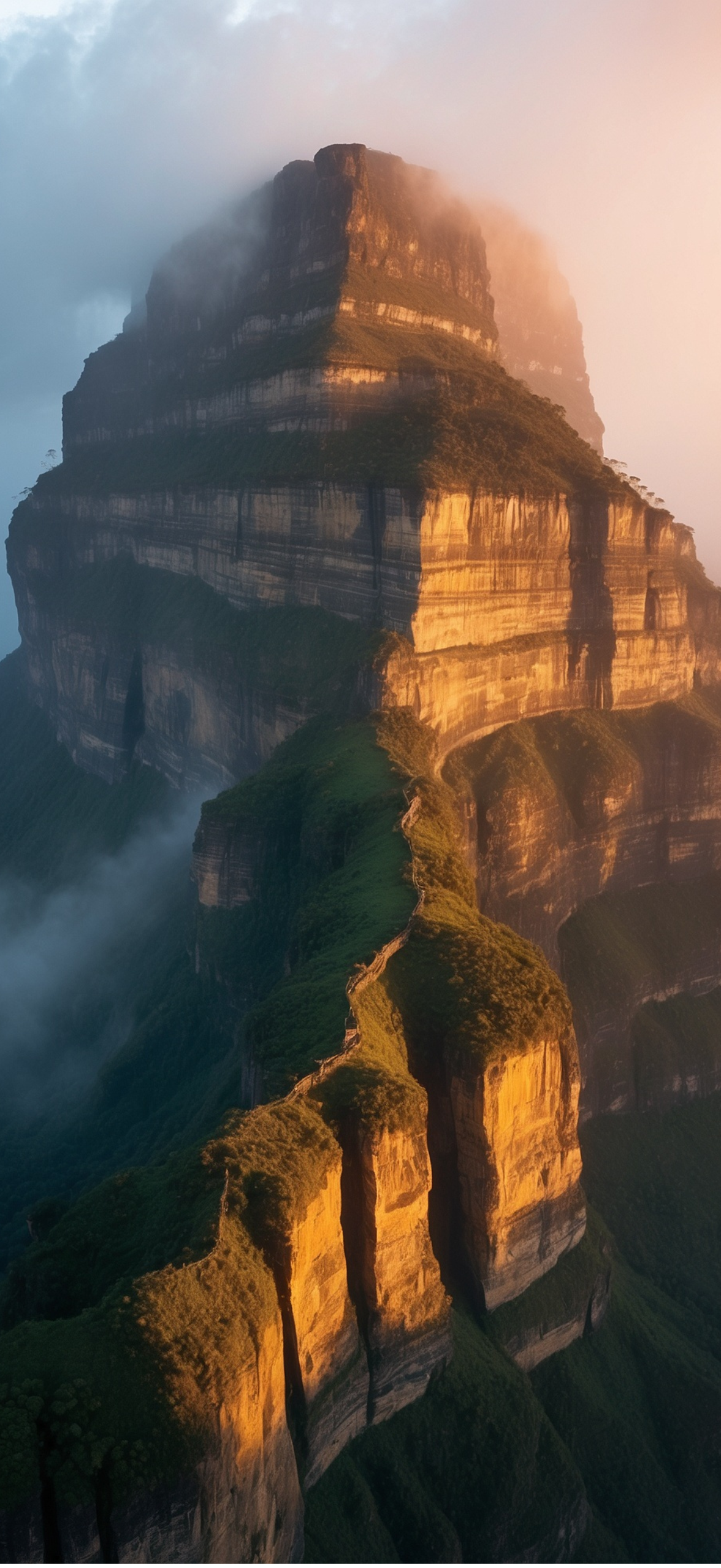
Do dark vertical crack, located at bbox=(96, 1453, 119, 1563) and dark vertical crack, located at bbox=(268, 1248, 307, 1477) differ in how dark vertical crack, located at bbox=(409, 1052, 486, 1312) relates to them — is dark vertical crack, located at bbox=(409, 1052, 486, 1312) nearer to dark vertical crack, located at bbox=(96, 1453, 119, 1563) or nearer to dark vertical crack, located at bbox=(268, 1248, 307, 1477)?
dark vertical crack, located at bbox=(268, 1248, 307, 1477)

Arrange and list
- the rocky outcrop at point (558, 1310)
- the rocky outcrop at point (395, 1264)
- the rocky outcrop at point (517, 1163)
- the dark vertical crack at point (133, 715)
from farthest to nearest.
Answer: the dark vertical crack at point (133, 715) < the rocky outcrop at point (558, 1310) < the rocky outcrop at point (517, 1163) < the rocky outcrop at point (395, 1264)

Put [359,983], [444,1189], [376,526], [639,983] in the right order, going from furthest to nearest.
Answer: [639,983]
[376,526]
[359,983]
[444,1189]

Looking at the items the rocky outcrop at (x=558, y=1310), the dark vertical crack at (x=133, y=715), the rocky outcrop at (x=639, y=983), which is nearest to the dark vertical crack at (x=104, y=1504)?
the rocky outcrop at (x=558, y=1310)

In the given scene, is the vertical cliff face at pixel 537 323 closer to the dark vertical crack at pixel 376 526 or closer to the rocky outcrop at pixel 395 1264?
the dark vertical crack at pixel 376 526

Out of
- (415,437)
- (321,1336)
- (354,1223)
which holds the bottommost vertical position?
(321,1336)

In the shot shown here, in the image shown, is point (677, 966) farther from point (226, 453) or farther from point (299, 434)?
point (226, 453)

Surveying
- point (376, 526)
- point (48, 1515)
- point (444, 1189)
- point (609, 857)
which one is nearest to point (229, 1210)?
point (48, 1515)

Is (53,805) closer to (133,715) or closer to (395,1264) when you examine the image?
(133,715)

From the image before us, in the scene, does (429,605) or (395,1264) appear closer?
(395,1264)
